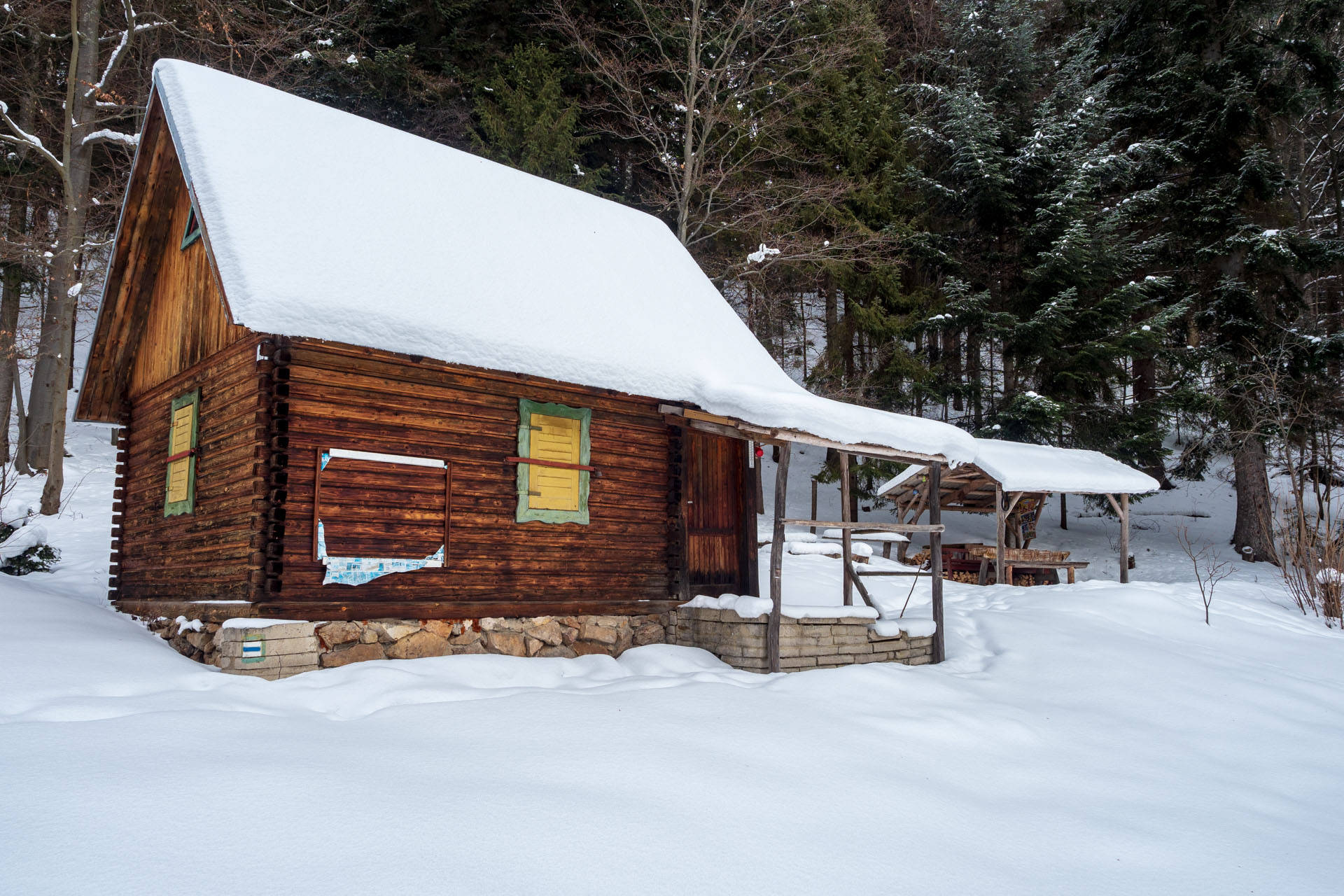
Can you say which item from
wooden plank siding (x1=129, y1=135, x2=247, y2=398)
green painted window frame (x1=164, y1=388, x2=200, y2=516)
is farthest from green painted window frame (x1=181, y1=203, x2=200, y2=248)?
green painted window frame (x1=164, y1=388, x2=200, y2=516)

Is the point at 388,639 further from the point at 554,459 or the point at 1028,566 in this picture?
the point at 1028,566

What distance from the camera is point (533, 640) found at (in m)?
9.37

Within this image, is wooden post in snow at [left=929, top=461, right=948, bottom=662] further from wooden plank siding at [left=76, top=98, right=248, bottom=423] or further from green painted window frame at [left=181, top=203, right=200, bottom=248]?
green painted window frame at [left=181, top=203, right=200, bottom=248]

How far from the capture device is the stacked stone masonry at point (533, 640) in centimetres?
765

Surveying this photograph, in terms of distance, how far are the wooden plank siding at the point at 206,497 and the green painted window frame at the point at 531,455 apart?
252 centimetres

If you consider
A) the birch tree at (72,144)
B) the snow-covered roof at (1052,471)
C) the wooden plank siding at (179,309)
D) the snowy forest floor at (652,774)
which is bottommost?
the snowy forest floor at (652,774)

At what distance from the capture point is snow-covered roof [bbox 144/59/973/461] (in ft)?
25.6

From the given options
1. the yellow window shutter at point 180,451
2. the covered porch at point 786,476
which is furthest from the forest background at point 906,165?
the covered porch at point 786,476

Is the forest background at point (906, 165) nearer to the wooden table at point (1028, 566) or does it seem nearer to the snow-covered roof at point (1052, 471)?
the snow-covered roof at point (1052, 471)

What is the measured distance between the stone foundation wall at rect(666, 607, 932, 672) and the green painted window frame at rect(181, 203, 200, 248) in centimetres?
681

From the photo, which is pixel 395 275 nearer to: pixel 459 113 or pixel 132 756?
pixel 132 756

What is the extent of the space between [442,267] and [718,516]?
467 cm

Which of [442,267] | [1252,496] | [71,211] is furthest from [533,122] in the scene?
[1252,496]

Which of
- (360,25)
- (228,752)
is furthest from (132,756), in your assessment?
(360,25)
